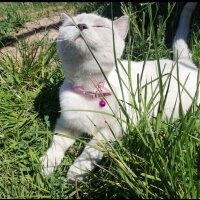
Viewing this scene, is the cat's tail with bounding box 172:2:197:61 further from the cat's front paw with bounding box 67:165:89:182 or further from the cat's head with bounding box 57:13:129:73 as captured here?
the cat's front paw with bounding box 67:165:89:182

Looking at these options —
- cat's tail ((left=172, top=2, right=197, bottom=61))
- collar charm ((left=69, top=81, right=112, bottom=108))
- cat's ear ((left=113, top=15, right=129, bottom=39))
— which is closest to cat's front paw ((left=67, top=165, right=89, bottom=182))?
collar charm ((left=69, top=81, right=112, bottom=108))

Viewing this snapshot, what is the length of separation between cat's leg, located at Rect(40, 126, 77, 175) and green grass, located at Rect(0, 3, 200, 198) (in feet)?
0.14

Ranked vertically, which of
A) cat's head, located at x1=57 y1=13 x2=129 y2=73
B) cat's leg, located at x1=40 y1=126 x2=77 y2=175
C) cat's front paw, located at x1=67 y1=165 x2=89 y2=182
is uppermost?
cat's head, located at x1=57 y1=13 x2=129 y2=73

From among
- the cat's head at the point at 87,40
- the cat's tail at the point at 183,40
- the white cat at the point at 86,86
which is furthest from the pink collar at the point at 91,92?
→ the cat's tail at the point at 183,40

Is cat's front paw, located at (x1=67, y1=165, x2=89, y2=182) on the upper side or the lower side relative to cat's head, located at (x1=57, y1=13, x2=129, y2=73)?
lower

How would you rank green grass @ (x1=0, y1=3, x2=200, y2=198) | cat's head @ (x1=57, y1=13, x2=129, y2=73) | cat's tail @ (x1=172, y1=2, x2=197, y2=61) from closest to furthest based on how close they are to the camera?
green grass @ (x1=0, y1=3, x2=200, y2=198), cat's head @ (x1=57, y1=13, x2=129, y2=73), cat's tail @ (x1=172, y1=2, x2=197, y2=61)

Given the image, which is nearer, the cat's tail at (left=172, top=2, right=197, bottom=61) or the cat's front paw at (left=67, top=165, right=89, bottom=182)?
the cat's front paw at (left=67, top=165, right=89, bottom=182)

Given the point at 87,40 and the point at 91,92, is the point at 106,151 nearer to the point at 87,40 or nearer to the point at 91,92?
the point at 91,92

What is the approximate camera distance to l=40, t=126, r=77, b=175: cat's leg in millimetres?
1235

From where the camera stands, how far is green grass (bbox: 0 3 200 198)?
899 millimetres

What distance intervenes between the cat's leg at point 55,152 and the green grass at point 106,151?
41 mm

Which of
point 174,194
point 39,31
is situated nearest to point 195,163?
point 174,194

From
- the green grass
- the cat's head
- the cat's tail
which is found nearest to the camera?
the green grass

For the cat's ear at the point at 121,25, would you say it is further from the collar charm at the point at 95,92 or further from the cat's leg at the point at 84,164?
the cat's leg at the point at 84,164
